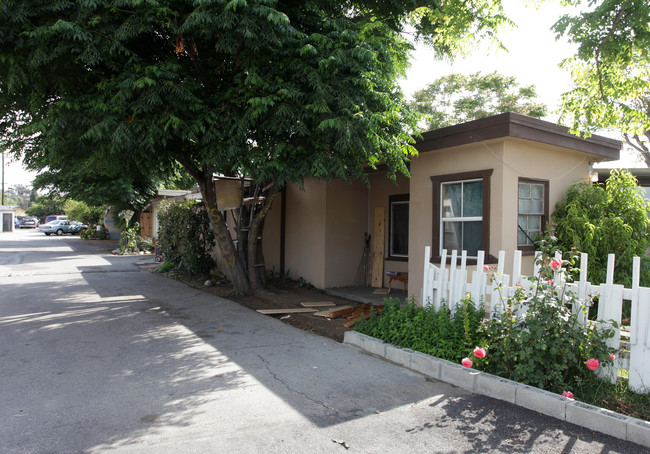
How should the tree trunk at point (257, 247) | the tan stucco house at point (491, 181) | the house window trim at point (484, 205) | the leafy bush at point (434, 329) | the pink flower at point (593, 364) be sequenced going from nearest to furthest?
the pink flower at point (593, 364) → the leafy bush at point (434, 329) → the tan stucco house at point (491, 181) → the house window trim at point (484, 205) → the tree trunk at point (257, 247)

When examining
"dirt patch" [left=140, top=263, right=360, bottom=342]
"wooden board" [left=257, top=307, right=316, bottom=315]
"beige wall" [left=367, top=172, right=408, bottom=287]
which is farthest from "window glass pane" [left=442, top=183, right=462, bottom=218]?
"wooden board" [left=257, top=307, right=316, bottom=315]

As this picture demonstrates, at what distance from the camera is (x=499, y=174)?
6.82 metres

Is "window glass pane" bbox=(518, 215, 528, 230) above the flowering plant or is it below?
above

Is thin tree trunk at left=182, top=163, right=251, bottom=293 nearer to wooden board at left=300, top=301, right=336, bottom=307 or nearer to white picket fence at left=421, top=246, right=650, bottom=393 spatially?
wooden board at left=300, top=301, right=336, bottom=307

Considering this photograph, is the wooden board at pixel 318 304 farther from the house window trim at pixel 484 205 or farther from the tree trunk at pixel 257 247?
the house window trim at pixel 484 205

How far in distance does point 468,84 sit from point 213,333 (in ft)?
78.7

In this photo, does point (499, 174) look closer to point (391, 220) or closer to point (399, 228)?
point (399, 228)

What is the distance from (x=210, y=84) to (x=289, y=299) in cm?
463

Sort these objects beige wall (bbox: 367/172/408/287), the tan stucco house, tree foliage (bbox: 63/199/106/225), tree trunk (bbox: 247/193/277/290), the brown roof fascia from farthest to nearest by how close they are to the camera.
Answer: tree foliage (bbox: 63/199/106/225), beige wall (bbox: 367/172/408/287), tree trunk (bbox: 247/193/277/290), the tan stucco house, the brown roof fascia

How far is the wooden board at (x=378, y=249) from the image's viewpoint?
1112cm

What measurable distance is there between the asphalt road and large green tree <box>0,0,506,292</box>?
2745 mm

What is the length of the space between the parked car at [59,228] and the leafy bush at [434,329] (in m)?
48.2

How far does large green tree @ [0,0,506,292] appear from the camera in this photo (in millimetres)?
6355

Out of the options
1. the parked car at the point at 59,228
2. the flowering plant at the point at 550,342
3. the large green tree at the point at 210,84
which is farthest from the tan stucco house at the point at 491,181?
the parked car at the point at 59,228
